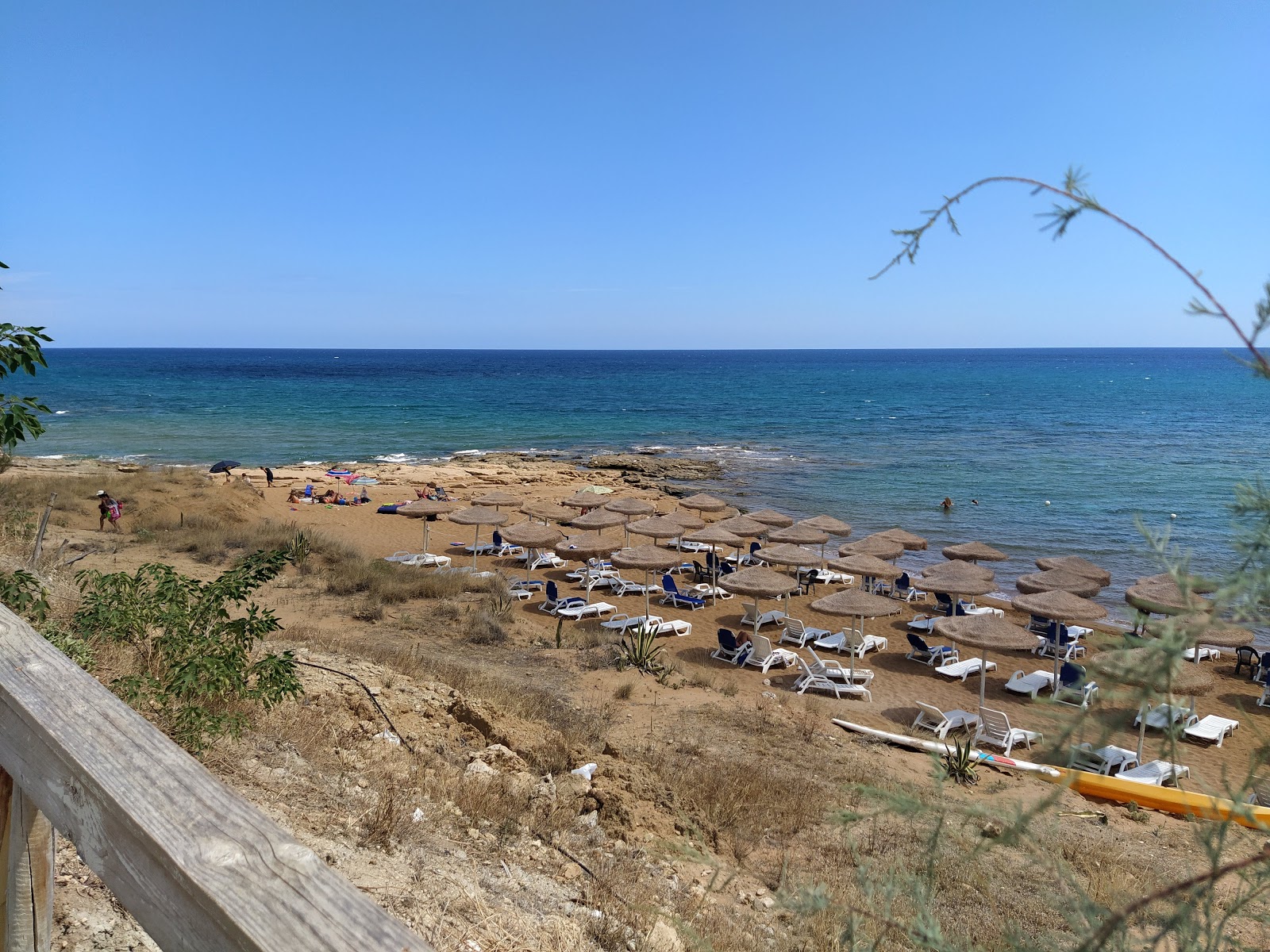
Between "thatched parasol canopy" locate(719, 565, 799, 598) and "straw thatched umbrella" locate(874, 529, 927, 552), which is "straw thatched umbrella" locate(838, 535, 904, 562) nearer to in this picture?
"straw thatched umbrella" locate(874, 529, 927, 552)

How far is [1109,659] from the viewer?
110 cm

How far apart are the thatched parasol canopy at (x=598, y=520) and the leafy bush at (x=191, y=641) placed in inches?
551

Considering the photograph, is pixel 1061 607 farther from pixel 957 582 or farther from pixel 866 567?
pixel 866 567

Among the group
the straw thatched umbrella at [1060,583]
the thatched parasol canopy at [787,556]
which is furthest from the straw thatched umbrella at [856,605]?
the straw thatched umbrella at [1060,583]

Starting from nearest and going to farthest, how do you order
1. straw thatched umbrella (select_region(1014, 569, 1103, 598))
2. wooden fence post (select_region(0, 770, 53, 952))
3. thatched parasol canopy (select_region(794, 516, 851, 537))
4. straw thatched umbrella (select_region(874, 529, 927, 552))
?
wooden fence post (select_region(0, 770, 53, 952)), straw thatched umbrella (select_region(1014, 569, 1103, 598)), straw thatched umbrella (select_region(874, 529, 927, 552)), thatched parasol canopy (select_region(794, 516, 851, 537))

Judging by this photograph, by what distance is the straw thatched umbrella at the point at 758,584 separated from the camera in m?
14.2

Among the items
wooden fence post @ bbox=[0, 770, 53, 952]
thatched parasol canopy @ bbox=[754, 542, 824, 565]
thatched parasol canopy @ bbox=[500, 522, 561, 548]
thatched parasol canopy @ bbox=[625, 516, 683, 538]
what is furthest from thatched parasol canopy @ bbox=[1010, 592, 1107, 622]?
wooden fence post @ bbox=[0, 770, 53, 952]

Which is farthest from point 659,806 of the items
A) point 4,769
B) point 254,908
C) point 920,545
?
point 920,545

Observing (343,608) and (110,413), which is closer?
(343,608)

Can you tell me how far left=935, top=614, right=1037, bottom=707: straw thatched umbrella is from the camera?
38.2 feet

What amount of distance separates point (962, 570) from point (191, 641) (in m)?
14.3

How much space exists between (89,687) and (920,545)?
19190 millimetres

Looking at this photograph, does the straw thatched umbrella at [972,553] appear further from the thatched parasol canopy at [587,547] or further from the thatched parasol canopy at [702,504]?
the thatched parasol canopy at [587,547]

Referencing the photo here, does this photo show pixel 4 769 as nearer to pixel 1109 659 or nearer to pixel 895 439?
pixel 1109 659
